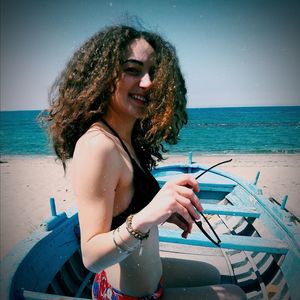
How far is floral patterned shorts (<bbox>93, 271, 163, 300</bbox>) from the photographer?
1.44m

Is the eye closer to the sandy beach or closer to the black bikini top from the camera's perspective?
the black bikini top

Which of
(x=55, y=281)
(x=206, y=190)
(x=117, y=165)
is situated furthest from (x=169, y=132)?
(x=206, y=190)

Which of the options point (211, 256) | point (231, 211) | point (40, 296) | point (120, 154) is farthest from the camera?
point (211, 256)

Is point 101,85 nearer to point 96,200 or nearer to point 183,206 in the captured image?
point 96,200

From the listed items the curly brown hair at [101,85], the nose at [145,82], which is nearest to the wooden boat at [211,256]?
the curly brown hair at [101,85]

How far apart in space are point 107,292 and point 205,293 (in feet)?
2.13

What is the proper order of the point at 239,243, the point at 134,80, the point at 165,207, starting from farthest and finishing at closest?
1. the point at 239,243
2. the point at 134,80
3. the point at 165,207

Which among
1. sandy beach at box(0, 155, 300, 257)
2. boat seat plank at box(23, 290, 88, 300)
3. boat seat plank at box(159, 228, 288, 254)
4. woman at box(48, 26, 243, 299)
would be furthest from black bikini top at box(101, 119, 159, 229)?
sandy beach at box(0, 155, 300, 257)

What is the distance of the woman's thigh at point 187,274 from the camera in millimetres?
1999

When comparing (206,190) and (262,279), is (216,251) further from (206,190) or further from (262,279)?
(206,190)

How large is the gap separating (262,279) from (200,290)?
2.02 meters

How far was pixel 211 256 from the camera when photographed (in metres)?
3.89

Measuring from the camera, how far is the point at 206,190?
551 centimetres

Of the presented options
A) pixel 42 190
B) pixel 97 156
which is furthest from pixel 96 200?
pixel 42 190
